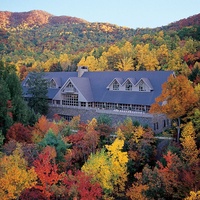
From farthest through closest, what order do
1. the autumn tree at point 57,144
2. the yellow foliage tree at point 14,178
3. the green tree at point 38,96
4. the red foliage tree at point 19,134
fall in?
the green tree at point 38,96
the red foliage tree at point 19,134
the autumn tree at point 57,144
the yellow foliage tree at point 14,178

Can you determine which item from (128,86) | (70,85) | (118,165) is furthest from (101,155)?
(70,85)

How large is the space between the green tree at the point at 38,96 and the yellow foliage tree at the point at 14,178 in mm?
22302

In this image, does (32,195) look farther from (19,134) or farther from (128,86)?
(128,86)

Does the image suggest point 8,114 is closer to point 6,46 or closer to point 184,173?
point 184,173

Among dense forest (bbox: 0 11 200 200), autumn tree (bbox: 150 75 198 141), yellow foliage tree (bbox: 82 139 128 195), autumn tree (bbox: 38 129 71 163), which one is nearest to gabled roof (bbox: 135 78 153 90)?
dense forest (bbox: 0 11 200 200)

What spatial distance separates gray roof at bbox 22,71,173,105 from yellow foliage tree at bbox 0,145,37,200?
19567 mm

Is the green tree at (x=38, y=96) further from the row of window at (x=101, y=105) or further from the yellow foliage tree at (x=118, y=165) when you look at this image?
the yellow foliage tree at (x=118, y=165)

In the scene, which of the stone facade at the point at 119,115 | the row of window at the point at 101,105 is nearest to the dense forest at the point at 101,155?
the stone facade at the point at 119,115

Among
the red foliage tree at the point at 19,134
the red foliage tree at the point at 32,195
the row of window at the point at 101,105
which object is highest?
the row of window at the point at 101,105

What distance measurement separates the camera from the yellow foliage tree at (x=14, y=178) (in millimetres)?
20562

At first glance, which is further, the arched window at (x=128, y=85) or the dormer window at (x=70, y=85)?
the dormer window at (x=70, y=85)

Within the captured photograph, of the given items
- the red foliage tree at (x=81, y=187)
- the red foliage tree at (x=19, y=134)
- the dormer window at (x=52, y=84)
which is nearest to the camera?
the red foliage tree at (x=81, y=187)

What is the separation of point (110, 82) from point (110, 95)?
2661 mm

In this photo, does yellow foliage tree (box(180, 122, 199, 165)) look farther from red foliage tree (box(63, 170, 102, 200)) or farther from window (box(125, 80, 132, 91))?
window (box(125, 80, 132, 91))
